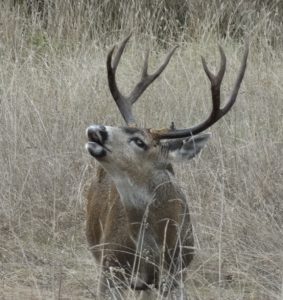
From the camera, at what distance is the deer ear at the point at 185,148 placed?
528 centimetres

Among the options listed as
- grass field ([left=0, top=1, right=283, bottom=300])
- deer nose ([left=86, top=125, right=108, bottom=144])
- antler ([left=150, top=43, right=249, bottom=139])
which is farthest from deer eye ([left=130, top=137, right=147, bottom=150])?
grass field ([left=0, top=1, right=283, bottom=300])

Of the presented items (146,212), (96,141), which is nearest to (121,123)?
(146,212)

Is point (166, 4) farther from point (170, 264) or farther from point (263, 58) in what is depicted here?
point (170, 264)

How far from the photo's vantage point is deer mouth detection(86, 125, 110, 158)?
4750 mm

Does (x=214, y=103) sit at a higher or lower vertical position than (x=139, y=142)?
higher

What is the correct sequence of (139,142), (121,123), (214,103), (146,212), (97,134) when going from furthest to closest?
(121,123) < (214,103) < (139,142) < (146,212) < (97,134)

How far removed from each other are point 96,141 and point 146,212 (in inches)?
17.4

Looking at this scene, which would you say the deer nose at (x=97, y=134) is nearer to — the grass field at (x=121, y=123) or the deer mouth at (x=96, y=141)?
the deer mouth at (x=96, y=141)

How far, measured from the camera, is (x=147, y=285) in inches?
198

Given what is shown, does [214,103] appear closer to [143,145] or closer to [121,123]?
[143,145]

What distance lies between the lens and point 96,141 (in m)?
4.81

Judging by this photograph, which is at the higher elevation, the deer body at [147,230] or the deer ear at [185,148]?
the deer ear at [185,148]

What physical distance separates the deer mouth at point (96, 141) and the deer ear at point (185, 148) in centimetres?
55

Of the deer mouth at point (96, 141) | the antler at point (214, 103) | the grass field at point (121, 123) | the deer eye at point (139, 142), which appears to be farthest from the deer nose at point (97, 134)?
the grass field at point (121, 123)
